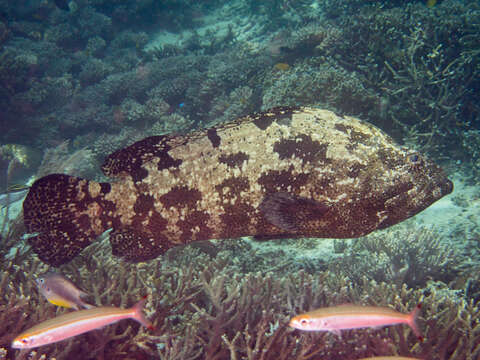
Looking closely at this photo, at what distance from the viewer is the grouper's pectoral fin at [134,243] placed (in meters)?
2.54

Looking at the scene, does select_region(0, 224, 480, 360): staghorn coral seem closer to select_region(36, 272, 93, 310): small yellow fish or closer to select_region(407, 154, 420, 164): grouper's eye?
select_region(36, 272, 93, 310): small yellow fish

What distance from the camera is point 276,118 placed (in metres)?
2.52

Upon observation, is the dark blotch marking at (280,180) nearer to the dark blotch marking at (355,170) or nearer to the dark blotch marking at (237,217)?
the dark blotch marking at (237,217)

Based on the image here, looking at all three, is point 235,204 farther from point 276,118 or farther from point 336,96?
point 336,96

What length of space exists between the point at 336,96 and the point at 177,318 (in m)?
5.60

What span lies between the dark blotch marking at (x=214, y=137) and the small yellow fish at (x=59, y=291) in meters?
1.92

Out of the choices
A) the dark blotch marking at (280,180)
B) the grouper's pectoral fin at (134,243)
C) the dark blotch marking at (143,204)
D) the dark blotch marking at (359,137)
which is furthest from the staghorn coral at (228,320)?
the dark blotch marking at (359,137)

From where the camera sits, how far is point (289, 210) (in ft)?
7.60

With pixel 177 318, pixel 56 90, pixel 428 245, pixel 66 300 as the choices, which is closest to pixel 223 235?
pixel 177 318

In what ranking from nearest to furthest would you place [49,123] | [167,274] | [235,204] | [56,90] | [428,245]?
[235,204] < [167,274] < [428,245] < [49,123] < [56,90]

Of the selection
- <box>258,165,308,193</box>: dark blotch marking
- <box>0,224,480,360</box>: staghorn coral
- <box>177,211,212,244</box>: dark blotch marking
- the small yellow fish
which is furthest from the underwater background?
<box>258,165,308,193</box>: dark blotch marking

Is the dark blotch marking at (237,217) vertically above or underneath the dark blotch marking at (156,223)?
above

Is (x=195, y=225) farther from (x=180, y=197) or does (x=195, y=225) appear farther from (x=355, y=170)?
(x=355, y=170)

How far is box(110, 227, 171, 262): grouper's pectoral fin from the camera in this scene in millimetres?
2543
